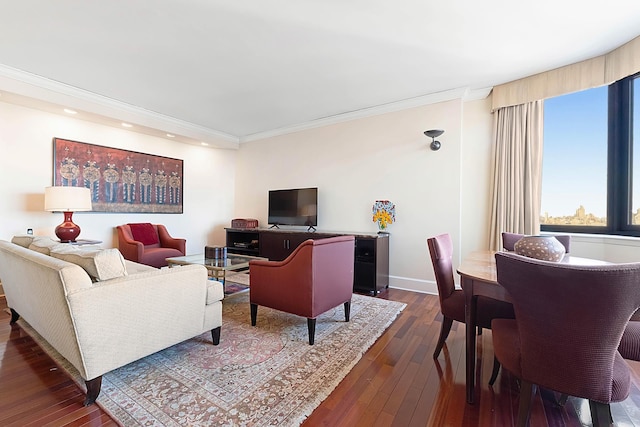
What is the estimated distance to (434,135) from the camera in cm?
352

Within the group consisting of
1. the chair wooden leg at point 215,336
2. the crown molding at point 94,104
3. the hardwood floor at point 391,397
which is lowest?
the hardwood floor at point 391,397

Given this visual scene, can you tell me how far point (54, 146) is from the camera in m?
3.73

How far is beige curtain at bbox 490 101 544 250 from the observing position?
10.4 feet

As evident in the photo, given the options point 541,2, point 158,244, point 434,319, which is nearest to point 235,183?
point 158,244

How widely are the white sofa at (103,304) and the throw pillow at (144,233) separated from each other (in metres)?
2.32

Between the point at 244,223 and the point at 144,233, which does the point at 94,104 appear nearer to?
the point at 144,233

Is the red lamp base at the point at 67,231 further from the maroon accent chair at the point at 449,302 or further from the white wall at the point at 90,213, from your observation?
the maroon accent chair at the point at 449,302

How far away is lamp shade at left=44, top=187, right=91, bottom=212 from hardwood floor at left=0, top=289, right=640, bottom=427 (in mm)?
1602

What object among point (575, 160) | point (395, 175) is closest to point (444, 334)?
point (395, 175)

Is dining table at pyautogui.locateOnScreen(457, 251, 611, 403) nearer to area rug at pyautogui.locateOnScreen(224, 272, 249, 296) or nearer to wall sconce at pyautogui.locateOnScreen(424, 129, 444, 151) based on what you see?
wall sconce at pyautogui.locateOnScreen(424, 129, 444, 151)

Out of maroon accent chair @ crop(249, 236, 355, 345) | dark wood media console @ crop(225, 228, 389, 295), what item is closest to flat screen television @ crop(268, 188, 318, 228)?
dark wood media console @ crop(225, 228, 389, 295)

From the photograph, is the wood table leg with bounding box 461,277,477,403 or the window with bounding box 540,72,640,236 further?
the window with bounding box 540,72,640,236

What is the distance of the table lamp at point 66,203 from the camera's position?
325cm

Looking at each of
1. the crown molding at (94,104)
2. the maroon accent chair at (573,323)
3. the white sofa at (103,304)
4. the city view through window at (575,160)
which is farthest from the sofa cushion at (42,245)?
the city view through window at (575,160)
